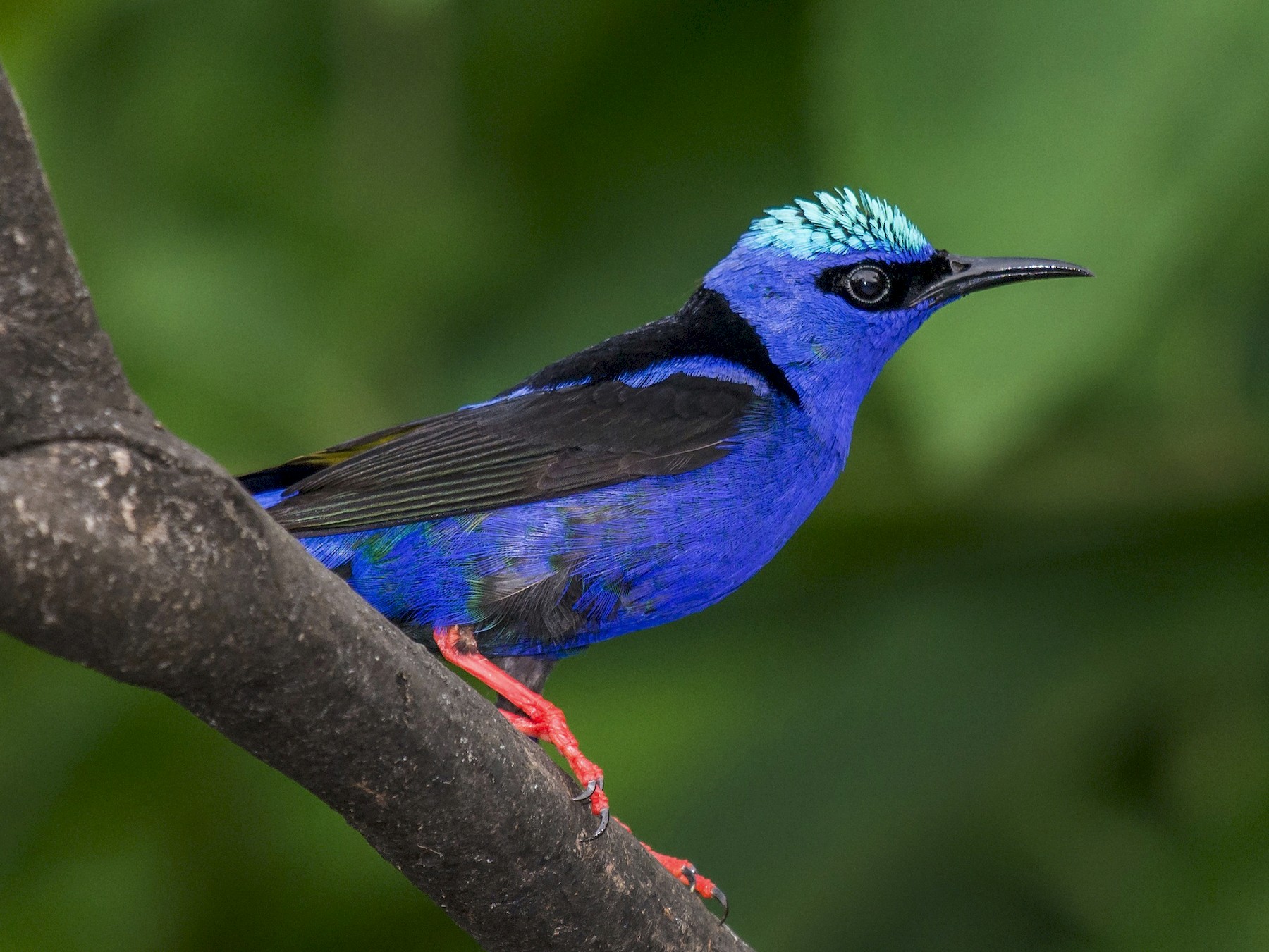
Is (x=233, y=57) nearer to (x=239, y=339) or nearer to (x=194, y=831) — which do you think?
(x=239, y=339)

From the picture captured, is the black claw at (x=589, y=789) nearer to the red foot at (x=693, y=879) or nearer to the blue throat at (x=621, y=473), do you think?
the blue throat at (x=621, y=473)

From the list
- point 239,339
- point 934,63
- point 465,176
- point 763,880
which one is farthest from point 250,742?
point 465,176

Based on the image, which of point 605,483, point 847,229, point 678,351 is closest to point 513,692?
point 605,483

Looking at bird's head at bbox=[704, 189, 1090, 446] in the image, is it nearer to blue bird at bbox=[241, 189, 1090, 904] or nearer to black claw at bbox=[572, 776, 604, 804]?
blue bird at bbox=[241, 189, 1090, 904]

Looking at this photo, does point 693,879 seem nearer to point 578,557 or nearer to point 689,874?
point 689,874

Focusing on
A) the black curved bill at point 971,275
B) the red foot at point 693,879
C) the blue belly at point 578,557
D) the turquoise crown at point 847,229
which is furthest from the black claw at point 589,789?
the turquoise crown at point 847,229

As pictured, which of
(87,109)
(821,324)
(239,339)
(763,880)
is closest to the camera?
(821,324)
